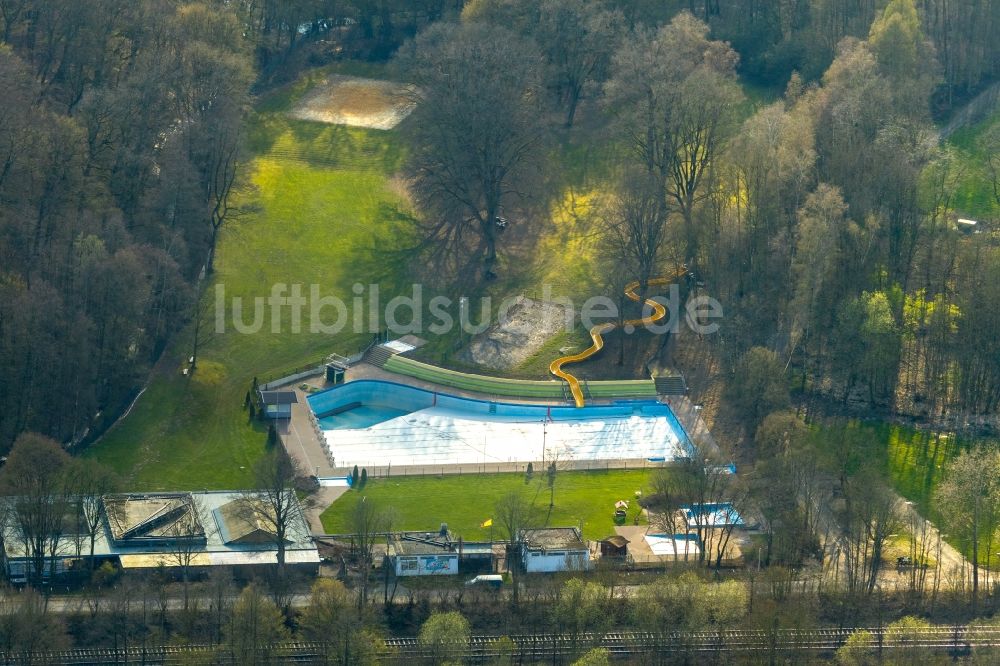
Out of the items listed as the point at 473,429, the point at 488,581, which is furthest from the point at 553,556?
the point at 473,429

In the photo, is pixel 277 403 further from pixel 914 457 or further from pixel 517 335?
pixel 914 457

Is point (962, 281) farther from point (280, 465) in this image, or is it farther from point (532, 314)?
point (280, 465)

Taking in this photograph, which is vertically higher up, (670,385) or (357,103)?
(357,103)

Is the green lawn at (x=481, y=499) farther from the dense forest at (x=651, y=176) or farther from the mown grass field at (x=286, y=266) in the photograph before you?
the dense forest at (x=651, y=176)

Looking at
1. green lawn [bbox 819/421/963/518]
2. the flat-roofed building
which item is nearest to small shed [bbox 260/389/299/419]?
the flat-roofed building

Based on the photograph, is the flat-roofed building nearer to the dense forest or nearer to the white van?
the white van

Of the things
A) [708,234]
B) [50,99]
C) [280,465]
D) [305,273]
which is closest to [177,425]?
[280,465]

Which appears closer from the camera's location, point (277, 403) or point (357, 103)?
point (277, 403)
